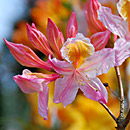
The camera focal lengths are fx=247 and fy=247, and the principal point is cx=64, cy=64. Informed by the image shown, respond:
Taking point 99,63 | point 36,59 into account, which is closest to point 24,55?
point 36,59

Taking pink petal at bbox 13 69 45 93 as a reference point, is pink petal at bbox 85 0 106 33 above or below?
above

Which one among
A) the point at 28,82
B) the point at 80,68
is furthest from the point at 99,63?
the point at 28,82

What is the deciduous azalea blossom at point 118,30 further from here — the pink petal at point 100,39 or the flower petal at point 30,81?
the flower petal at point 30,81

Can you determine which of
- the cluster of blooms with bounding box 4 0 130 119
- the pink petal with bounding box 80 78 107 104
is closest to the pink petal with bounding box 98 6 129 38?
the cluster of blooms with bounding box 4 0 130 119

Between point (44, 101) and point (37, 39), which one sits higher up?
point (37, 39)

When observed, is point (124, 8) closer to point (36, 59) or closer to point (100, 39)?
point (100, 39)

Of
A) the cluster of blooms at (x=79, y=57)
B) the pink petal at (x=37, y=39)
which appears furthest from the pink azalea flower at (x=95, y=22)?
the pink petal at (x=37, y=39)

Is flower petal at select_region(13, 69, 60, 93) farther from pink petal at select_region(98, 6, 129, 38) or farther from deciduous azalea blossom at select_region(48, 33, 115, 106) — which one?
pink petal at select_region(98, 6, 129, 38)
